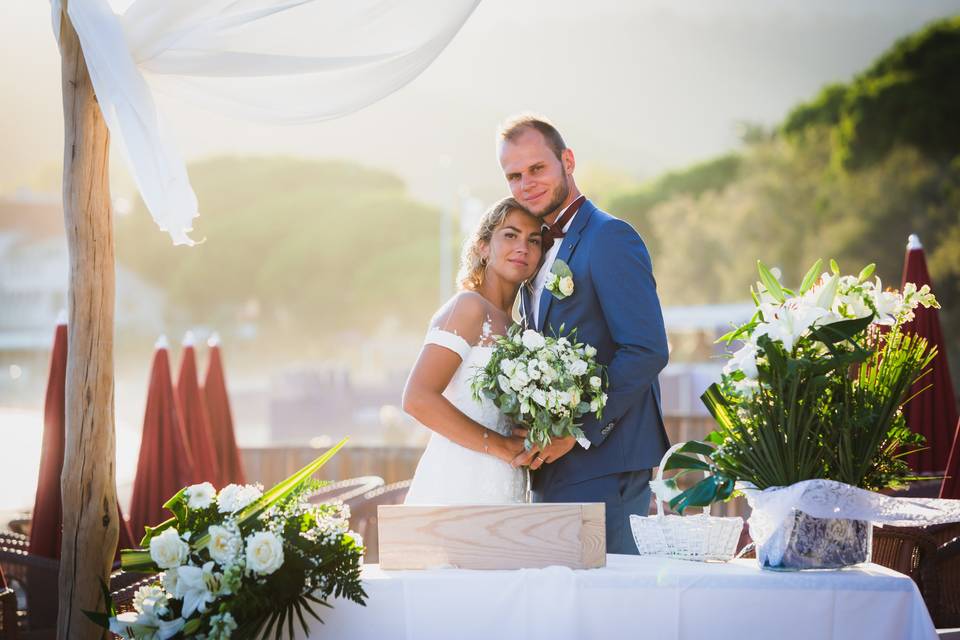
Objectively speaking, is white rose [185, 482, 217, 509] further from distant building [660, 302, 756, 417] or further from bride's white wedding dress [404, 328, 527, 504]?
distant building [660, 302, 756, 417]

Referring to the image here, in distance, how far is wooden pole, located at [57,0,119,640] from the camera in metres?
3.48

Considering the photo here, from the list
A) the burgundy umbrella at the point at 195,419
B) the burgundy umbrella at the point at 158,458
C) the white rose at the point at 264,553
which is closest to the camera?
the white rose at the point at 264,553

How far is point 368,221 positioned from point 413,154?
32.4m

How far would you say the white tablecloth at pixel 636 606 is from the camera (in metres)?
2.74

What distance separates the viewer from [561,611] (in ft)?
9.15

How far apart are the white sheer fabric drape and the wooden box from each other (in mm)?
1152

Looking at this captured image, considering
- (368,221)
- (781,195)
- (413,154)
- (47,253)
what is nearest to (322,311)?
(368,221)

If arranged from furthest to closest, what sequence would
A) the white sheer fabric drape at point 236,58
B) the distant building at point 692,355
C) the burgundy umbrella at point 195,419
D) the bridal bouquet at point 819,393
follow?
the distant building at point 692,355 → the burgundy umbrella at point 195,419 → the white sheer fabric drape at point 236,58 → the bridal bouquet at point 819,393

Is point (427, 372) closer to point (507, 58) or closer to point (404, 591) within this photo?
point (404, 591)

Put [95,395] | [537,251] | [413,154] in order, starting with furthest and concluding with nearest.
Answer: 1. [413,154]
2. [537,251]
3. [95,395]

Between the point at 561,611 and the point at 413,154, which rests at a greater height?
the point at 413,154

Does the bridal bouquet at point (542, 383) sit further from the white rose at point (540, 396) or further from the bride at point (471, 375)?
the bride at point (471, 375)

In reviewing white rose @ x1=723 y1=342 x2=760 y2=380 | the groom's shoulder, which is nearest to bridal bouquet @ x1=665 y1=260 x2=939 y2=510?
white rose @ x1=723 y1=342 x2=760 y2=380

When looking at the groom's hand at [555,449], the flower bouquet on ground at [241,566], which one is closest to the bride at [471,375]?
the groom's hand at [555,449]
